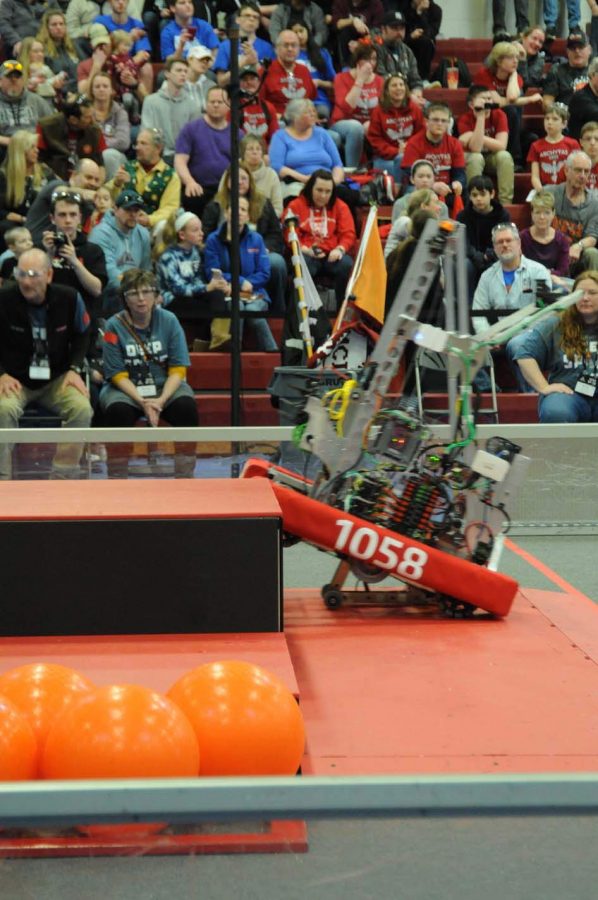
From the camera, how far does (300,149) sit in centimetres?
983

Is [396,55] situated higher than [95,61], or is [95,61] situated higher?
[396,55]

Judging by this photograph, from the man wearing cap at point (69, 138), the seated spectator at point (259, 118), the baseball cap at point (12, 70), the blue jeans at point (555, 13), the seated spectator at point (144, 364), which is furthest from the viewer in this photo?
the blue jeans at point (555, 13)

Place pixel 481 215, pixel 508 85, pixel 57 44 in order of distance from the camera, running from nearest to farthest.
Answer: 1. pixel 481 215
2. pixel 57 44
3. pixel 508 85

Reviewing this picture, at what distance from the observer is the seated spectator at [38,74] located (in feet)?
33.6

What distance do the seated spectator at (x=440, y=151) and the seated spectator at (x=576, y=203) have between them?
0.74 m

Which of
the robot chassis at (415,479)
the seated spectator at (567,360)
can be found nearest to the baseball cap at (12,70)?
the seated spectator at (567,360)

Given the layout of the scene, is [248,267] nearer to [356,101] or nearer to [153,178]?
[153,178]

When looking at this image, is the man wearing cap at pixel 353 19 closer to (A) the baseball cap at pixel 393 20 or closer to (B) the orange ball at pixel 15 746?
(A) the baseball cap at pixel 393 20

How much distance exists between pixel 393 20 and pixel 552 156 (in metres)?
2.13

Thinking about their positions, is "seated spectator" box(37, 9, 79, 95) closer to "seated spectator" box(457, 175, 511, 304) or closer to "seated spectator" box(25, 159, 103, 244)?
"seated spectator" box(25, 159, 103, 244)

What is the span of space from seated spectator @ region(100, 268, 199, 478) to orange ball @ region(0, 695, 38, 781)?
4115 millimetres

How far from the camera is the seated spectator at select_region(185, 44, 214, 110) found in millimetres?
10086

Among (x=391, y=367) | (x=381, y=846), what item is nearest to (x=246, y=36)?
(x=391, y=367)

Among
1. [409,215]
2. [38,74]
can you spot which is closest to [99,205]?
[409,215]
